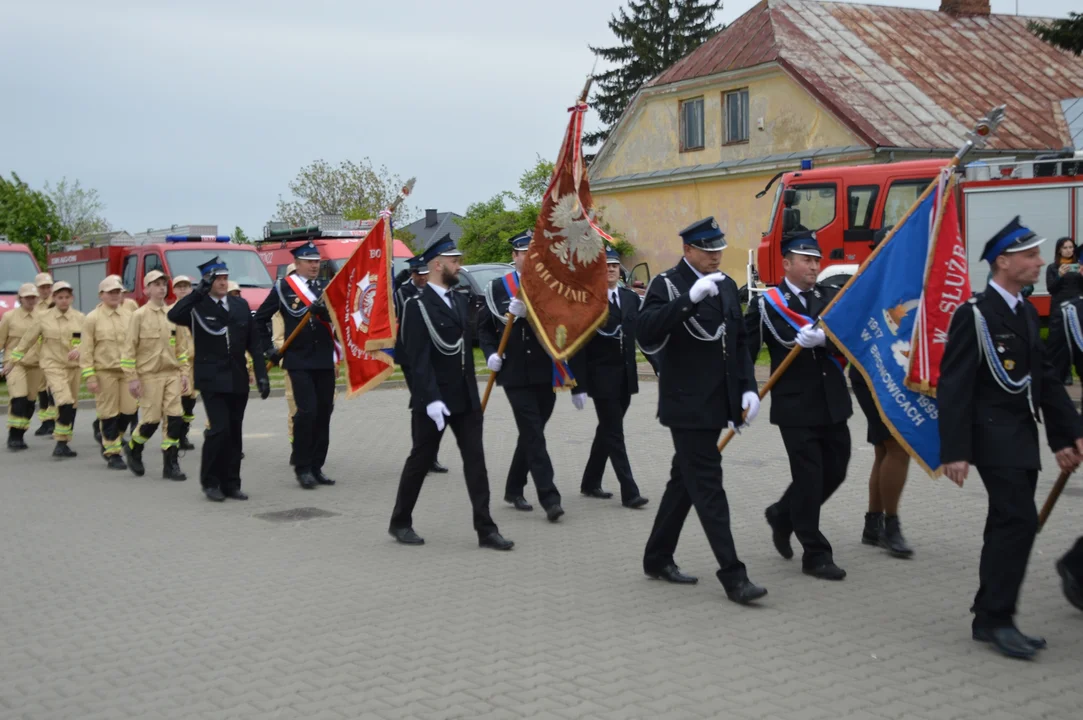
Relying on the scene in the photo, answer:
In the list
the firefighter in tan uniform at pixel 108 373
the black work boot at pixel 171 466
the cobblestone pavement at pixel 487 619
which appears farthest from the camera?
the firefighter in tan uniform at pixel 108 373

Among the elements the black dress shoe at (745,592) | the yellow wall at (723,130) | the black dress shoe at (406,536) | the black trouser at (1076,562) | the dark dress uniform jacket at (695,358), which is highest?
the yellow wall at (723,130)

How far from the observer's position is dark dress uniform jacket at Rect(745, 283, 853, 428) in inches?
283

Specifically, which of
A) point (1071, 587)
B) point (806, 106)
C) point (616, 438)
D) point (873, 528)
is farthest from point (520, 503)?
point (806, 106)

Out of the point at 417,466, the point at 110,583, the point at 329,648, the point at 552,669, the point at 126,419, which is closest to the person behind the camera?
the point at 552,669

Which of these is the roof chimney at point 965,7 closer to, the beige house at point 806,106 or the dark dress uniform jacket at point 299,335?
the beige house at point 806,106

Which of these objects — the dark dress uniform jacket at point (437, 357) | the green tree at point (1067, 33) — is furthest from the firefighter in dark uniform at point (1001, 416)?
the green tree at point (1067, 33)

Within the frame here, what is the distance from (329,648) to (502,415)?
407 inches

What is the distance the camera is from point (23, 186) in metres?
37.1

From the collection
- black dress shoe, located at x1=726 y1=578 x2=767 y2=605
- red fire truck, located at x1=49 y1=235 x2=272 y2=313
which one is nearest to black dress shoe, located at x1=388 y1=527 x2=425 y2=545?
black dress shoe, located at x1=726 y1=578 x2=767 y2=605

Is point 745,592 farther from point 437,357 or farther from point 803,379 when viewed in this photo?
point 437,357

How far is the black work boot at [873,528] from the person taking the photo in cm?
797

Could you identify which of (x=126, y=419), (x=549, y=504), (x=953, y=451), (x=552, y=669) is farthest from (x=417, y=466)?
(x=126, y=419)

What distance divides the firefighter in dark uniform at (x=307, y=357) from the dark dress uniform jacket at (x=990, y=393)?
649 cm

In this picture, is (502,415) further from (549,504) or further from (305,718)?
(305,718)
